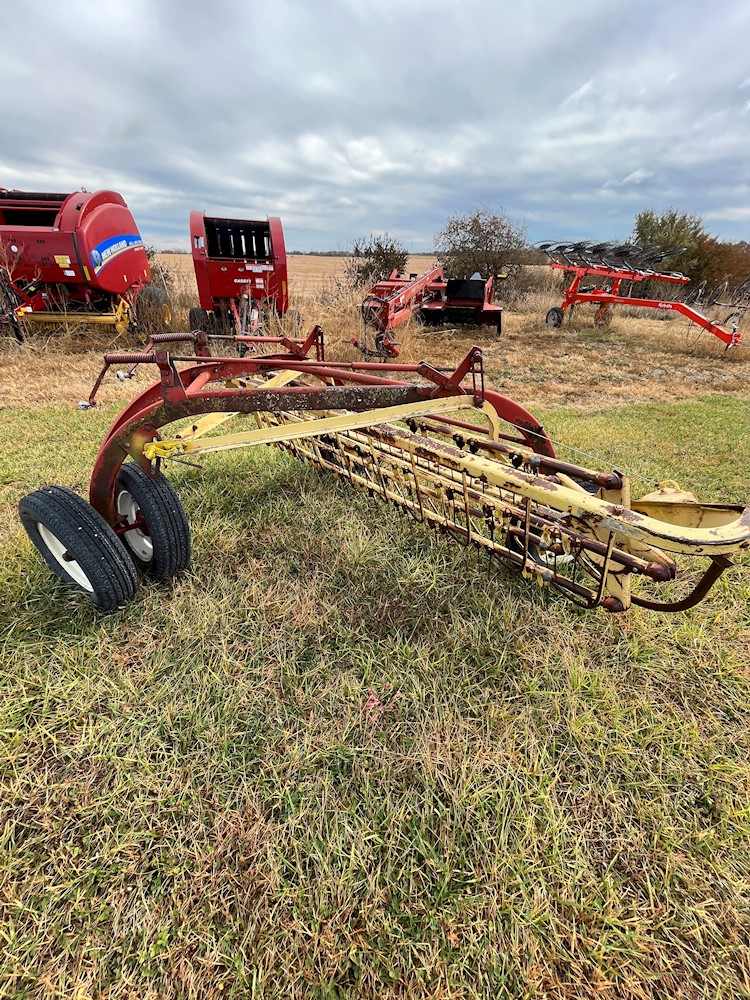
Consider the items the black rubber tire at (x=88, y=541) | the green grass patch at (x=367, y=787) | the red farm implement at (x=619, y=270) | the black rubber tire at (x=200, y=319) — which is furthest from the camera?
the red farm implement at (x=619, y=270)

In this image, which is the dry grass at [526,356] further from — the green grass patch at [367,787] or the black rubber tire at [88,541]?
the green grass patch at [367,787]

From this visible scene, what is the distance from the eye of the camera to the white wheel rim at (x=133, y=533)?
8.84ft

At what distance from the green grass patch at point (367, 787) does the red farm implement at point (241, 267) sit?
7.00 meters

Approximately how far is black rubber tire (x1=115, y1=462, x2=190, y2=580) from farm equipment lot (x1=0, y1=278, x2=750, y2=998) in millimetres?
158

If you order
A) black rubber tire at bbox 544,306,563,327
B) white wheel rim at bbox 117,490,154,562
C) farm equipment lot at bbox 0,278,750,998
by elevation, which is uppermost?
black rubber tire at bbox 544,306,563,327

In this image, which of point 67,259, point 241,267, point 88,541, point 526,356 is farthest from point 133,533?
point 526,356

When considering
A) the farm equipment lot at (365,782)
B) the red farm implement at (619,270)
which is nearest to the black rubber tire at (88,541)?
the farm equipment lot at (365,782)

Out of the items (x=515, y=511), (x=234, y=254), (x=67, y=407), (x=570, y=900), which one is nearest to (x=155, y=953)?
(x=570, y=900)

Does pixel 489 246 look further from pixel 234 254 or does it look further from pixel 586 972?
pixel 586 972

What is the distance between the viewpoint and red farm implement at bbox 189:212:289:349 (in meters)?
8.29

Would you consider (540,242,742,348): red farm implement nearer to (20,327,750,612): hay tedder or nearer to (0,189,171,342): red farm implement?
(0,189,171,342): red farm implement

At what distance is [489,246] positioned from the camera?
18.7 metres

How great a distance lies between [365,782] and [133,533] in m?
1.92

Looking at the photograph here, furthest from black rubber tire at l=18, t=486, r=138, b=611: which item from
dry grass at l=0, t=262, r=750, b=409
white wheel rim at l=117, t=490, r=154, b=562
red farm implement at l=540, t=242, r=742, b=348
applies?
red farm implement at l=540, t=242, r=742, b=348
